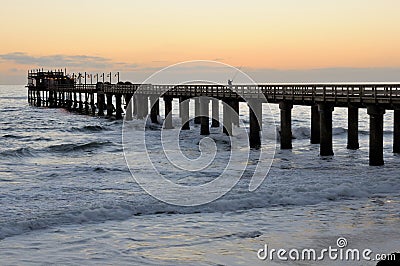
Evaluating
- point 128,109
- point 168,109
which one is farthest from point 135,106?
point 168,109

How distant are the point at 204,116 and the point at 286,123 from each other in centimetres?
1116

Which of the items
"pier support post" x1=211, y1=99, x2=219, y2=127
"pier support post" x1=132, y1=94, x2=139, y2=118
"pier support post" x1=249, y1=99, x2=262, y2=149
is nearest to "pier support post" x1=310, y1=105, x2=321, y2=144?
"pier support post" x1=249, y1=99, x2=262, y2=149

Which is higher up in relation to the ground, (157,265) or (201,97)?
(201,97)

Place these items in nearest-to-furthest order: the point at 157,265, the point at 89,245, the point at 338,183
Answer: the point at 157,265 < the point at 89,245 < the point at 338,183

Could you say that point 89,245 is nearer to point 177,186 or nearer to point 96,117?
point 177,186

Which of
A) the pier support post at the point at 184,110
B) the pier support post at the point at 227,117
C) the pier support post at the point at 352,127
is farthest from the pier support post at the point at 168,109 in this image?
the pier support post at the point at 352,127

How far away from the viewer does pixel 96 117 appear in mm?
69625

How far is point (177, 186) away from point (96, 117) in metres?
48.4

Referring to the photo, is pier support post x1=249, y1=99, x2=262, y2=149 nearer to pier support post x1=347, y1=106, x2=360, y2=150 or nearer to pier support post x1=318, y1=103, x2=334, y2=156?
pier support post x1=347, y1=106, x2=360, y2=150

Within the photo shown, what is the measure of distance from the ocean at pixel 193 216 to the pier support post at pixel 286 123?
3718 millimetres

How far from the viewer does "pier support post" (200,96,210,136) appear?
141 feet

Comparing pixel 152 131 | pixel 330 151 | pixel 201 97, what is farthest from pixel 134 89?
pixel 330 151

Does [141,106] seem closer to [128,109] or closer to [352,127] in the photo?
[128,109]

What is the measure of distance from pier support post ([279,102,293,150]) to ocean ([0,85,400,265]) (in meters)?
3.72
